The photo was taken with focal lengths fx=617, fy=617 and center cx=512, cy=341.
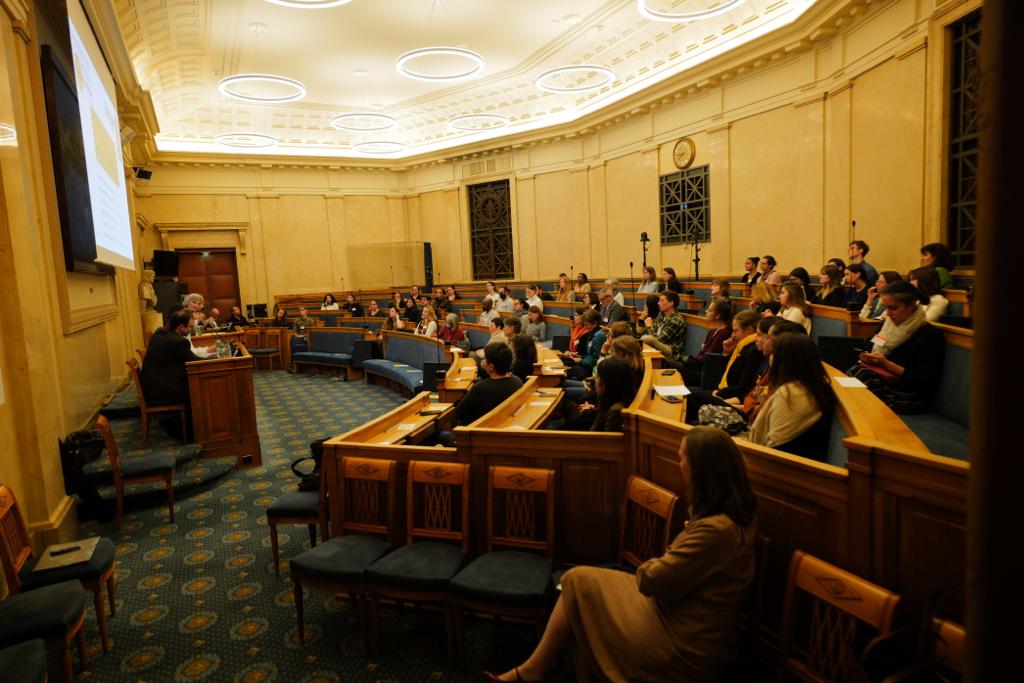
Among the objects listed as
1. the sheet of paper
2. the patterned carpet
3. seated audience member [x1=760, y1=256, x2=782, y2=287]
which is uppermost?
seated audience member [x1=760, y1=256, x2=782, y2=287]

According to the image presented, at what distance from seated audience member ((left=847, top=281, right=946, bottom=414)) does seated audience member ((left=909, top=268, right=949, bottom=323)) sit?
30.2 inches

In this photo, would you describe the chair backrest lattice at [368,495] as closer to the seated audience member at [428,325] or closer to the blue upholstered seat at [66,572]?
the blue upholstered seat at [66,572]

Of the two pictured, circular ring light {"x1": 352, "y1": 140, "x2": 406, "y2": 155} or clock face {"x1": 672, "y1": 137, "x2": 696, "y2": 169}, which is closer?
clock face {"x1": 672, "y1": 137, "x2": 696, "y2": 169}

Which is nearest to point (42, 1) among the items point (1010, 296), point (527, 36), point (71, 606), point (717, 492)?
point (71, 606)

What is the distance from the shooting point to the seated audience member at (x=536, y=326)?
9016 mm

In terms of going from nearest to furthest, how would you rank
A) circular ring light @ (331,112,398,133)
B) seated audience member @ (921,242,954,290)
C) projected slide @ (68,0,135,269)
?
projected slide @ (68,0,135,269) < seated audience member @ (921,242,954,290) < circular ring light @ (331,112,398,133)

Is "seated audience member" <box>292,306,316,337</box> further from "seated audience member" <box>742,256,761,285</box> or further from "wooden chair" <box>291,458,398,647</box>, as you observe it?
"wooden chair" <box>291,458,398,647</box>

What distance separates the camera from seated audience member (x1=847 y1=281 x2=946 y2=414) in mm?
3756

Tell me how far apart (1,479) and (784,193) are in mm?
9784

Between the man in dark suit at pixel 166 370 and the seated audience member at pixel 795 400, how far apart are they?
202 inches

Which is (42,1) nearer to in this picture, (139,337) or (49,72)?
(49,72)

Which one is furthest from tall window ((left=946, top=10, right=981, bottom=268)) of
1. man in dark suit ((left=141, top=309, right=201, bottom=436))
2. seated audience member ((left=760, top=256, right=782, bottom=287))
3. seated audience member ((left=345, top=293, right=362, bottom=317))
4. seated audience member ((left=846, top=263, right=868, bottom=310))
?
seated audience member ((left=345, top=293, right=362, bottom=317))

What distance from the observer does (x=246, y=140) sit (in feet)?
46.0

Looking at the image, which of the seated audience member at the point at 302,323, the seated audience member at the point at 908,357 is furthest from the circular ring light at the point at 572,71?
the seated audience member at the point at 908,357
